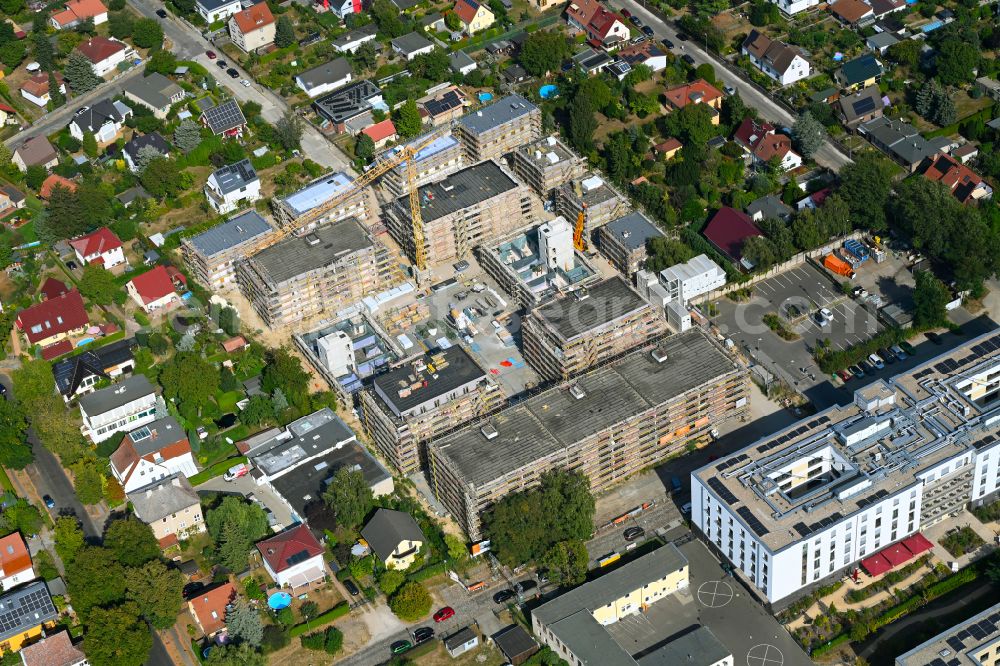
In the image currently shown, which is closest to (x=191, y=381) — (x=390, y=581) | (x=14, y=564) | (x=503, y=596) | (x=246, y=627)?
(x=14, y=564)

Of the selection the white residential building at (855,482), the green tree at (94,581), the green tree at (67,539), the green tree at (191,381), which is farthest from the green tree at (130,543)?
the white residential building at (855,482)

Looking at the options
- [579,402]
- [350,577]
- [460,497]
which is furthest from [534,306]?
[350,577]

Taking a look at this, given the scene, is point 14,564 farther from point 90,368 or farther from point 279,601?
point 90,368

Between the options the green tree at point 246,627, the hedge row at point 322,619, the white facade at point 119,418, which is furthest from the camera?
the white facade at point 119,418

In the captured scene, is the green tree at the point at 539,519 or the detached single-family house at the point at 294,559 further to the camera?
the detached single-family house at the point at 294,559

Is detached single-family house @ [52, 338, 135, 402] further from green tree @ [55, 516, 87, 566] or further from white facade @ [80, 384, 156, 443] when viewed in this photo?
green tree @ [55, 516, 87, 566]

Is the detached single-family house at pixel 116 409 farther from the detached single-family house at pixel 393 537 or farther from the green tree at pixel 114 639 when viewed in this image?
the detached single-family house at pixel 393 537
